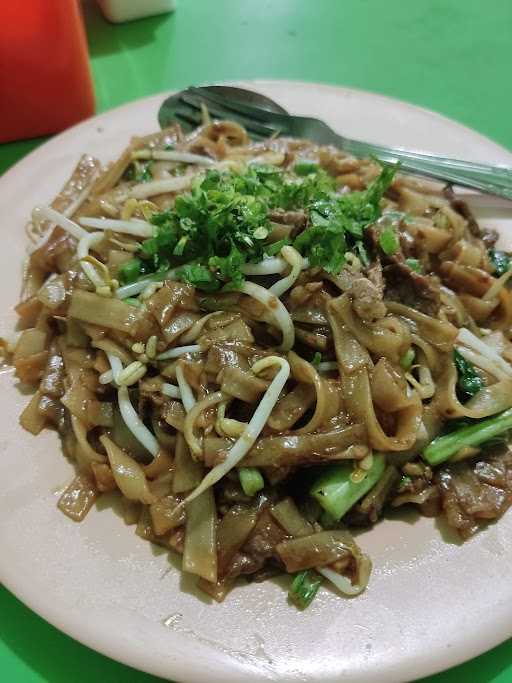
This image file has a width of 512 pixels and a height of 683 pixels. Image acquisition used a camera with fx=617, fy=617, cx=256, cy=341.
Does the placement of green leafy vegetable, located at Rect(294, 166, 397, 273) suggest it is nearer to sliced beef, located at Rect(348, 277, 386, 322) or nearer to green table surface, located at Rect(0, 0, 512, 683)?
sliced beef, located at Rect(348, 277, 386, 322)

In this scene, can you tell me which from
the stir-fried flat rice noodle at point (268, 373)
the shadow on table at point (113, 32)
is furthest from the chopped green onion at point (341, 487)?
the shadow on table at point (113, 32)

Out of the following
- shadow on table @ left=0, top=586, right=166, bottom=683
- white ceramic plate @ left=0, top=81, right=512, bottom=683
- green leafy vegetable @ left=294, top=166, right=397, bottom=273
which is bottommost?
shadow on table @ left=0, top=586, right=166, bottom=683

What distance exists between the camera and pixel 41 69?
3643 millimetres

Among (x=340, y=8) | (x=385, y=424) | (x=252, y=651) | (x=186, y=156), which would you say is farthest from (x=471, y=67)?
(x=252, y=651)

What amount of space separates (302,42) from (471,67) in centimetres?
125

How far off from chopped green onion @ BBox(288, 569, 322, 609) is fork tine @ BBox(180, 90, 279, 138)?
219 cm

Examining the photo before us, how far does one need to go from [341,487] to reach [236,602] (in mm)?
473

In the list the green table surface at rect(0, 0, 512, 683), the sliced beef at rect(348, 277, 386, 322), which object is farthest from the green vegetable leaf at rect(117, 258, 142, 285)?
the green table surface at rect(0, 0, 512, 683)

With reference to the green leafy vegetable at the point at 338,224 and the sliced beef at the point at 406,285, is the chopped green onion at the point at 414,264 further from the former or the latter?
the green leafy vegetable at the point at 338,224

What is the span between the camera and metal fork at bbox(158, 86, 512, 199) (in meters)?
2.89

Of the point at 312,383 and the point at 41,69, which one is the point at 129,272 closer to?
the point at 312,383

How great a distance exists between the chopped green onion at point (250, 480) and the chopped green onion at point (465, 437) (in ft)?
1.94

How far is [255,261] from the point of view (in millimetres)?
2205

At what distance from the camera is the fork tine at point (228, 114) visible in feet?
10.4
